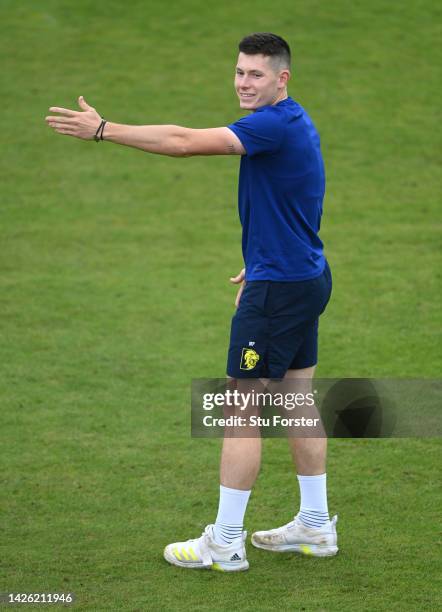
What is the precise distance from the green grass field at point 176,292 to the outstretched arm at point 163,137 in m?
1.72

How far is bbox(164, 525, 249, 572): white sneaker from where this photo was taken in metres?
4.51

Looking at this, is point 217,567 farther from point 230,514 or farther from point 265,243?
point 265,243

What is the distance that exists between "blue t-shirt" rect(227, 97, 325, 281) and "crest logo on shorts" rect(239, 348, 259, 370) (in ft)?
0.98

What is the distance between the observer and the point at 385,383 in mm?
6410

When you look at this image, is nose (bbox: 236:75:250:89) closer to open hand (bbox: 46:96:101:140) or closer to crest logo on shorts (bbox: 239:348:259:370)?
open hand (bbox: 46:96:101:140)

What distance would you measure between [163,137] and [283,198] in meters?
0.55

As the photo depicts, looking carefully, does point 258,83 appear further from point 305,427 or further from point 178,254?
point 178,254

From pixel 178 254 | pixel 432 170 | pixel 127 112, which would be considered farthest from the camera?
pixel 127 112

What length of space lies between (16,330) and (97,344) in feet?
1.97

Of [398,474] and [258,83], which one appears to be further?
[398,474]

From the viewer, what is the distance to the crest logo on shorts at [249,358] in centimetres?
440

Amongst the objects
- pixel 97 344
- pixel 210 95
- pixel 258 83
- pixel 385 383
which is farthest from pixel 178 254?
pixel 258 83

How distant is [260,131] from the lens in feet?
13.6

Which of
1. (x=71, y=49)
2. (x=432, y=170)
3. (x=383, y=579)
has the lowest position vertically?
(x=383, y=579)
